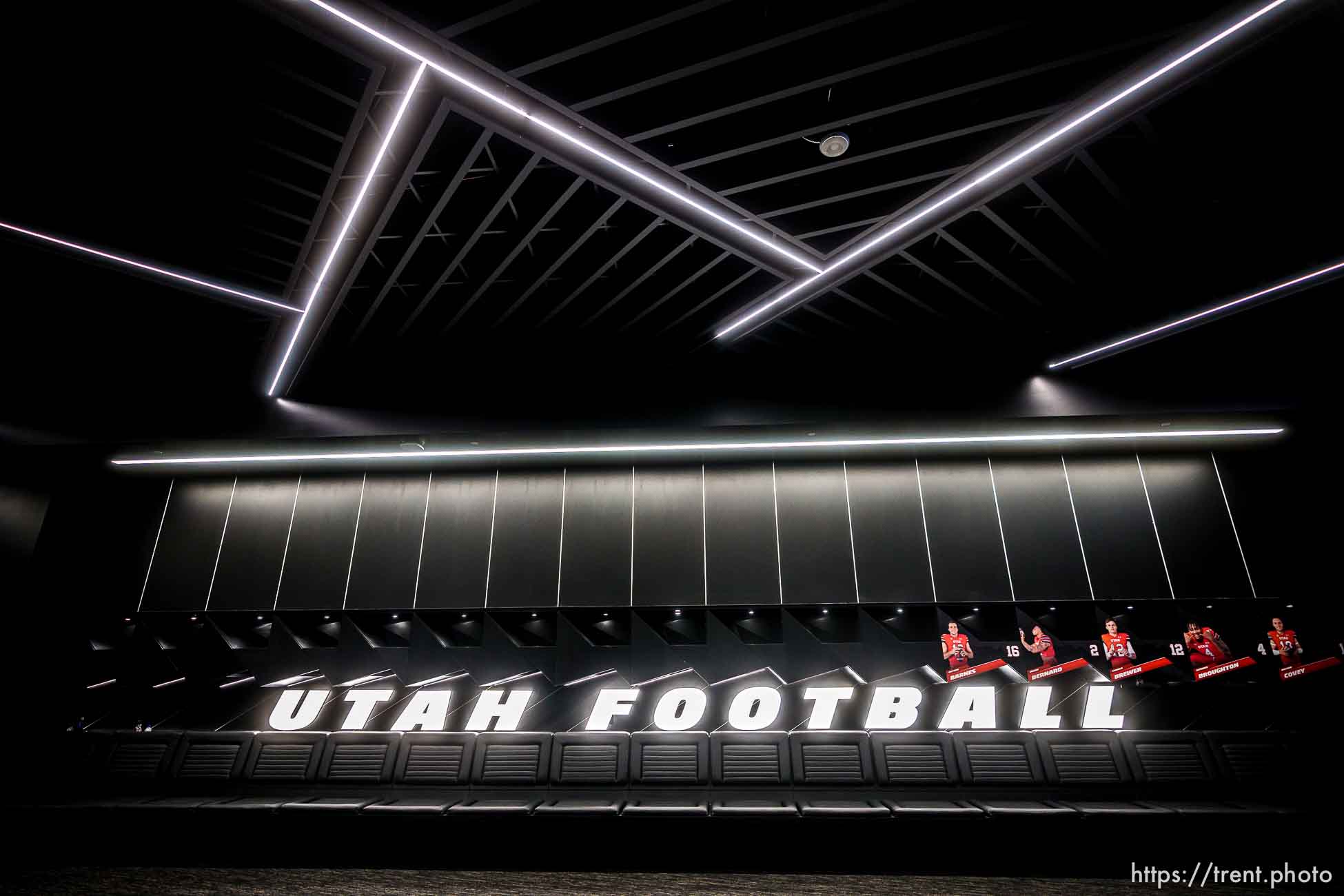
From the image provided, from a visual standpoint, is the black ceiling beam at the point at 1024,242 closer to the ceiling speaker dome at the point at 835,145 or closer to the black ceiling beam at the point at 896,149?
the black ceiling beam at the point at 896,149

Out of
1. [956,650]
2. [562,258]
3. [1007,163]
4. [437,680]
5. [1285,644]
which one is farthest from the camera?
[437,680]

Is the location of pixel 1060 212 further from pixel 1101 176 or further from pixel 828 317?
pixel 828 317

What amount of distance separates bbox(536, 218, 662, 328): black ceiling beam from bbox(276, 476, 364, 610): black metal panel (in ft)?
13.5

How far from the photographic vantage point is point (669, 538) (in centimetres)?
814

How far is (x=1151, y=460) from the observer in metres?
8.23

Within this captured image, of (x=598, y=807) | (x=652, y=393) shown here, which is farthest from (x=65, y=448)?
(x=598, y=807)

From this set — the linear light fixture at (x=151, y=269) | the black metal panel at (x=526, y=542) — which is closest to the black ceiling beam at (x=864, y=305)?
the black metal panel at (x=526, y=542)

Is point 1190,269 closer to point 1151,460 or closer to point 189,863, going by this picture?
point 1151,460

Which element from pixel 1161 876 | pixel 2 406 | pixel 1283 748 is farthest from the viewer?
pixel 2 406

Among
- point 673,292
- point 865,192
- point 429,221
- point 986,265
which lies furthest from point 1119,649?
point 429,221

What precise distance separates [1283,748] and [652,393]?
7.79m

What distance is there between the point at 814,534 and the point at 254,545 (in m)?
7.68

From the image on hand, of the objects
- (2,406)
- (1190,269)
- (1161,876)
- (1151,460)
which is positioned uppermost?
(1190,269)

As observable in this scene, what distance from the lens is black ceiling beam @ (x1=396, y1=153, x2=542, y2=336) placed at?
4.70 metres
